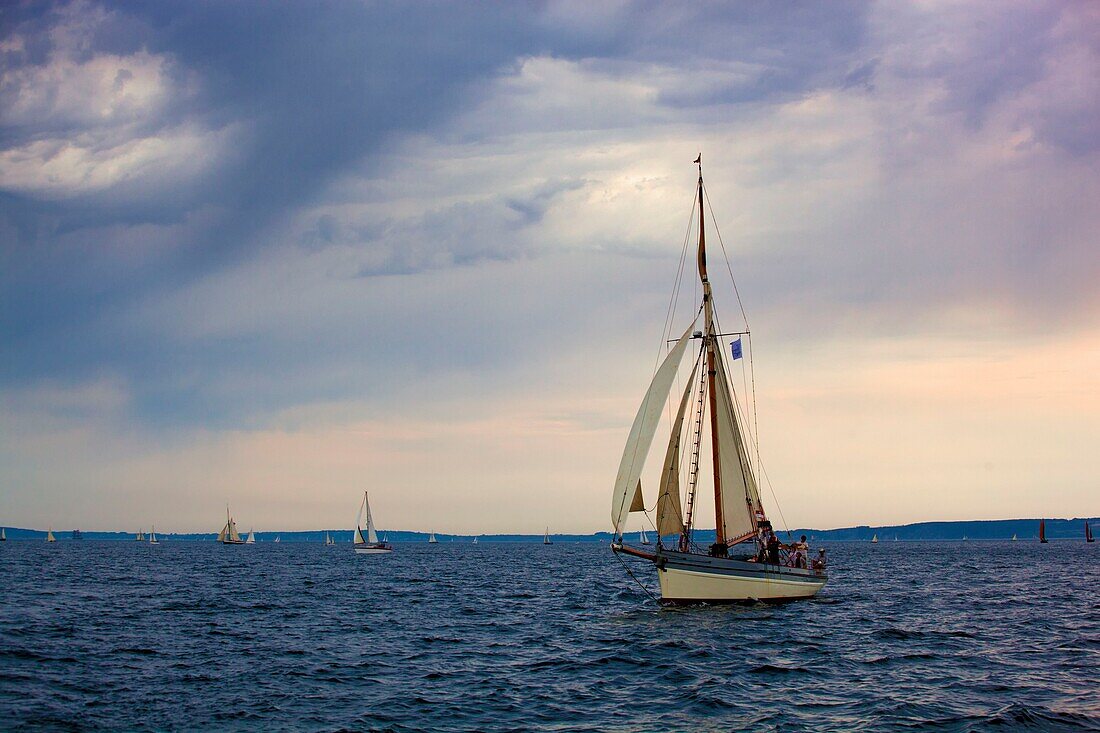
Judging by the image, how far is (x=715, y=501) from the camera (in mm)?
44906

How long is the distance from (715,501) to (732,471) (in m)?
1.88

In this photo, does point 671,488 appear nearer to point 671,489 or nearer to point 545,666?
point 671,489

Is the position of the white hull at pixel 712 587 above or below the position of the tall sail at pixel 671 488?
below

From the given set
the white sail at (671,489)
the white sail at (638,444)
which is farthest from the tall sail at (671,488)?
the white sail at (638,444)

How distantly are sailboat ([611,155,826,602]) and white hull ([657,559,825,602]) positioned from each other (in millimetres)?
48

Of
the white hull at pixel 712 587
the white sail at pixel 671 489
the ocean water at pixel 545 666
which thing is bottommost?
the ocean water at pixel 545 666

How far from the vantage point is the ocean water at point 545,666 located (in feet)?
67.4

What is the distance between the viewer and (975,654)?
29969 millimetres

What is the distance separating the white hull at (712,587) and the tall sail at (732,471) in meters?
2.72

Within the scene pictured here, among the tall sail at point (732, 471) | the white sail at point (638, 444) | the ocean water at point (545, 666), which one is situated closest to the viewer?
the ocean water at point (545, 666)

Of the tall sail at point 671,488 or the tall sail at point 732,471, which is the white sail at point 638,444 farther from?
the tall sail at point 732,471

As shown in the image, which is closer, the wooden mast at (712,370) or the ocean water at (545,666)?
the ocean water at (545,666)

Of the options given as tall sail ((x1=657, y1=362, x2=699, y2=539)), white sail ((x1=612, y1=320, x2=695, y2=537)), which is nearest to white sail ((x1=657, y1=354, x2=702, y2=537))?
tall sail ((x1=657, y1=362, x2=699, y2=539))

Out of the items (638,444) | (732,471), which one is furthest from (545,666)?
(732,471)
